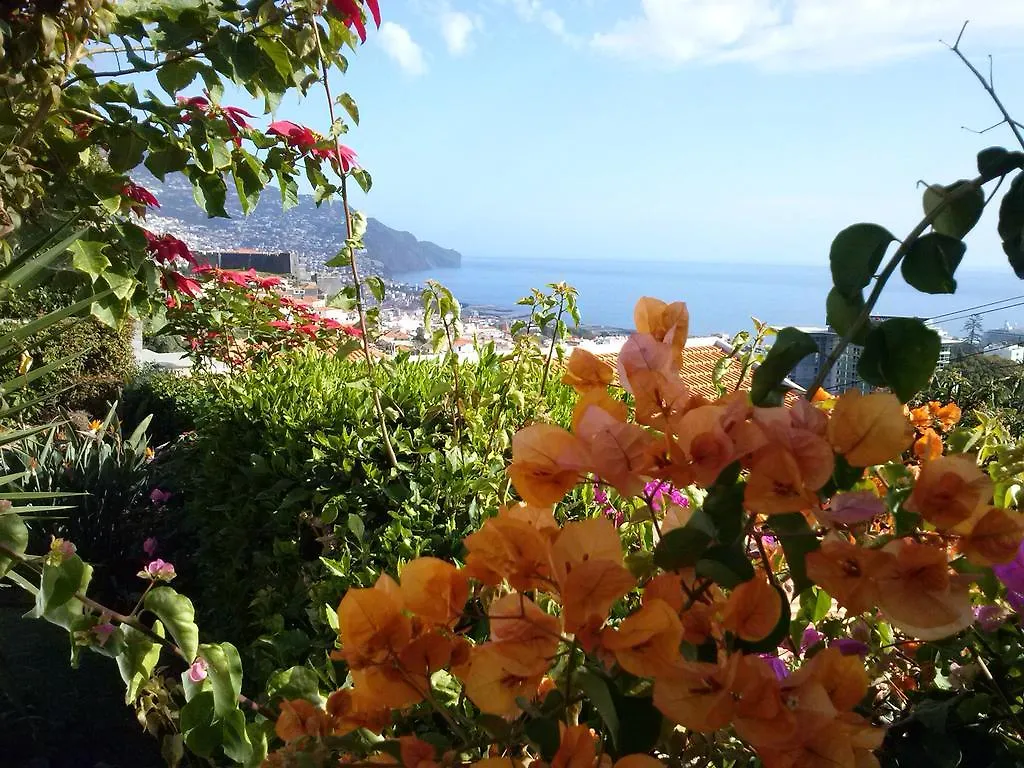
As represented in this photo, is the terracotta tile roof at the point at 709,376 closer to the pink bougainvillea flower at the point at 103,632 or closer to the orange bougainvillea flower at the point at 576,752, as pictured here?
the orange bougainvillea flower at the point at 576,752

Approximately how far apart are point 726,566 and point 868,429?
0.38ft

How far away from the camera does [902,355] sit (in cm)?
47

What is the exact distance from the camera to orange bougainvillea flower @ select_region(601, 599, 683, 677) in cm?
42

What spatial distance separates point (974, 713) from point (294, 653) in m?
1.66

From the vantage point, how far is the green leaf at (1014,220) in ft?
1.65

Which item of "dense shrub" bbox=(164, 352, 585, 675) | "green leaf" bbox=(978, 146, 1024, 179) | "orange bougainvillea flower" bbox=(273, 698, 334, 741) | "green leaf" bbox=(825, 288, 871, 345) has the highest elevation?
"green leaf" bbox=(978, 146, 1024, 179)

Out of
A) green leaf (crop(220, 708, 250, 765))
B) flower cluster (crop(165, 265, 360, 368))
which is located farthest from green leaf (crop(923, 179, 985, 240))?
flower cluster (crop(165, 265, 360, 368))

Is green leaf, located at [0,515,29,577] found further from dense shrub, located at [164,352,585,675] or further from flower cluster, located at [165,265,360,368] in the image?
flower cluster, located at [165,265,360,368]

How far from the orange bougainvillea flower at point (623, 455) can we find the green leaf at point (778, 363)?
2.8 inches

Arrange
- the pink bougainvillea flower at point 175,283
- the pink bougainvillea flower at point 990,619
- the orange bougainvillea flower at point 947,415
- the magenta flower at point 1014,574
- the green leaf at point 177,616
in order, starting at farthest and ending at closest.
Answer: the pink bougainvillea flower at point 175,283 < the orange bougainvillea flower at point 947,415 < the green leaf at point 177,616 < the pink bougainvillea flower at point 990,619 < the magenta flower at point 1014,574

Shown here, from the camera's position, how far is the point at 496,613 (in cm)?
46

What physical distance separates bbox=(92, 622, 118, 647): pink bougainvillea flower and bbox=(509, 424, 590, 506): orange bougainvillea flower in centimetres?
82

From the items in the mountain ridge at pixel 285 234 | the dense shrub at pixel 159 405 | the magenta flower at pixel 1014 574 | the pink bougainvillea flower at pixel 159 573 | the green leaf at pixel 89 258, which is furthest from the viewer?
the mountain ridge at pixel 285 234

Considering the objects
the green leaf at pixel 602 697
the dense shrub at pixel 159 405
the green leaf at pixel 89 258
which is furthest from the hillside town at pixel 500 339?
the dense shrub at pixel 159 405
